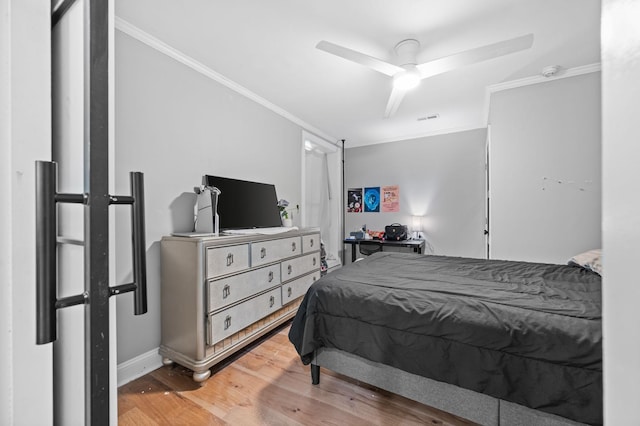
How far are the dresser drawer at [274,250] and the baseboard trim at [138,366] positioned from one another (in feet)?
3.26

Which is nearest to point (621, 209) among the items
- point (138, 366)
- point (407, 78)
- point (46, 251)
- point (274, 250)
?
point (46, 251)

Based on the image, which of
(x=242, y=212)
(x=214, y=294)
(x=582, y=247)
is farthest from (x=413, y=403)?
(x=582, y=247)

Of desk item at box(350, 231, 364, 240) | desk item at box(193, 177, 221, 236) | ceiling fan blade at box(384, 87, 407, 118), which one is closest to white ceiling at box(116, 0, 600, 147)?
ceiling fan blade at box(384, 87, 407, 118)

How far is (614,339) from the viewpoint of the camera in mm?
353

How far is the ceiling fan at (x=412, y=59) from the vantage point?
72.4 inches

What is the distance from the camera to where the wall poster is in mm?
4852

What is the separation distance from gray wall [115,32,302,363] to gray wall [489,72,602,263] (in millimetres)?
2855

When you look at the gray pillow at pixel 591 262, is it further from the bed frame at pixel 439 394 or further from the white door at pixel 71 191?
the white door at pixel 71 191

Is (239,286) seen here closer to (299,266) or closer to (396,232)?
(299,266)

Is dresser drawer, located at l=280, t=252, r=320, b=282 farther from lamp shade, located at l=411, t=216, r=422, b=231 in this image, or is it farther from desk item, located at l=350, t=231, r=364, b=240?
lamp shade, located at l=411, t=216, r=422, b=231

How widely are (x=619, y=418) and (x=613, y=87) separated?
423 mm

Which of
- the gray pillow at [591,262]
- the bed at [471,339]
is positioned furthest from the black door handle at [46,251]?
the gray pillow at [591,262]

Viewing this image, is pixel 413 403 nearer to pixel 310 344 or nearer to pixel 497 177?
pixel 310 344

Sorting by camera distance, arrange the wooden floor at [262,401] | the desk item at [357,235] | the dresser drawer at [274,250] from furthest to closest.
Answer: the desk item at [357,235] → the dresser drawer at [274,250] → the wooden floor at [262,401]
